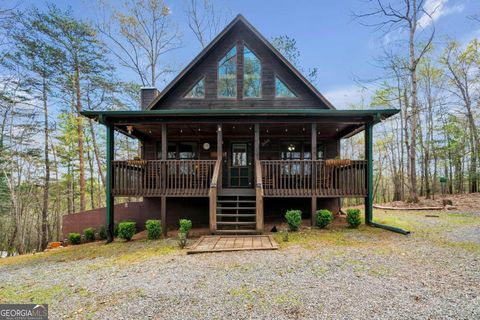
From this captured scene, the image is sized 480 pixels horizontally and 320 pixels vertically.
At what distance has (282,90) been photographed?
9.37 meters

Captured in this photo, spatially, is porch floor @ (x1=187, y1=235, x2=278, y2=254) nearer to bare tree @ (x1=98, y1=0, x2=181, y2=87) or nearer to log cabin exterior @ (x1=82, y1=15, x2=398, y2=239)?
log cabin exterior @ (x1=82, y1=15, x2=398, y2=239)

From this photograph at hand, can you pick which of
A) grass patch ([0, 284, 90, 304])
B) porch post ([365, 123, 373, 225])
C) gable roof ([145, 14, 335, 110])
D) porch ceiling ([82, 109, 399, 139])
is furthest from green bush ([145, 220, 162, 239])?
porch post ([365, 123, 373, 225])

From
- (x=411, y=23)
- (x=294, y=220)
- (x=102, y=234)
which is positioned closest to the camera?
(x=294, y=220)

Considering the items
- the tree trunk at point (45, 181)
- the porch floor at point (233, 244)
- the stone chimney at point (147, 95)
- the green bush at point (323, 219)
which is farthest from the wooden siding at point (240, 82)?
the tree trunk at point (45, 181)

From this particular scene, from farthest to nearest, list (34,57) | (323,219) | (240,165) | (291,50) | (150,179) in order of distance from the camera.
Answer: (291,50) < (34,57) < (240,165) < (150,179) < (323,219)

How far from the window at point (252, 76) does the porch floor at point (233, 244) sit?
5.67 m

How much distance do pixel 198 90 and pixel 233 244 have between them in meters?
6.41

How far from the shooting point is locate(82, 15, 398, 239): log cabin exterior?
7.53 meters

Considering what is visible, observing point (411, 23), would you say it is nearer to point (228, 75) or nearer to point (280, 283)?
point (228, 75)

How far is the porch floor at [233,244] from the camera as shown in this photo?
5.32m

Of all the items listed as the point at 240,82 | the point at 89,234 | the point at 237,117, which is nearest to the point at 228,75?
the point at 240,82

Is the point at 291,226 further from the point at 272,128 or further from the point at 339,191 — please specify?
the point at 272,128

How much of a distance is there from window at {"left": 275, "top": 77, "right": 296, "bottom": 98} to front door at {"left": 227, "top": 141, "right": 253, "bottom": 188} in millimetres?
2509

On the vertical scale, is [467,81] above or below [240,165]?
above
